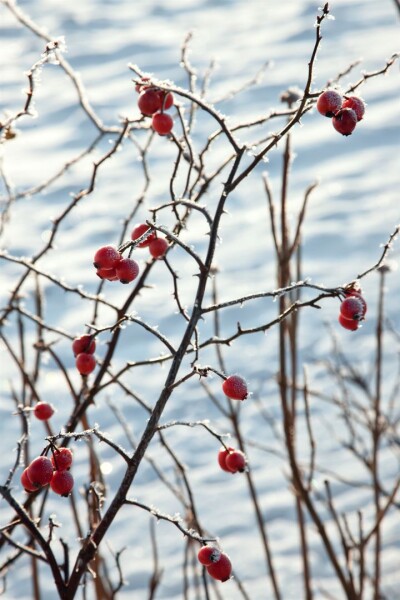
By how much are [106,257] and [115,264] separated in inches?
0.7

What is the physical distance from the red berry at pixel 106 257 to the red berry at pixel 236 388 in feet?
0.72

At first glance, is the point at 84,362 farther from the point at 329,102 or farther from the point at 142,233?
the point at 329,102

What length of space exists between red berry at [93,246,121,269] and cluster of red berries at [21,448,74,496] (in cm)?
25

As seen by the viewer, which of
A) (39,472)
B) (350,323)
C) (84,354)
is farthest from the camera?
(84,354)

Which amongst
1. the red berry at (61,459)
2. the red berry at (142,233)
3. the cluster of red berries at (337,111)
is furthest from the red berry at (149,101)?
the red berry at (61,459)

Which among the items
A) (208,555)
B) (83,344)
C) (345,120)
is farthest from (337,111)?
(208,555)

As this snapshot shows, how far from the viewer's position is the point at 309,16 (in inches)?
238

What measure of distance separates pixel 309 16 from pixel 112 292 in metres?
3.46

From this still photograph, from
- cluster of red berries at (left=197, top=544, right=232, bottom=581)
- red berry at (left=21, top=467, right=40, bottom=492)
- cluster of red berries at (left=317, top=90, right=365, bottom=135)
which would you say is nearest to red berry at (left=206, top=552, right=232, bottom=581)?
cluster of red berries at (left=197, top=544, right=232, bottom=581)

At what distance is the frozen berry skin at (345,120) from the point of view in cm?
100

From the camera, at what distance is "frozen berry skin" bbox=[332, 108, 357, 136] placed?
1.00 m

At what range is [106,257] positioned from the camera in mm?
968

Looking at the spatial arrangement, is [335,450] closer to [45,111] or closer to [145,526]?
[145,526]

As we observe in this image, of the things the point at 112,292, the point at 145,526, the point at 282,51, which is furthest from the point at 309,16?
the point at 145,526
